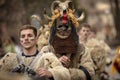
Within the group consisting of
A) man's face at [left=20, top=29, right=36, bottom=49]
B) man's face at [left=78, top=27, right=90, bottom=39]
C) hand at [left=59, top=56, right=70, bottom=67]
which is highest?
man's face at [left=20, top=29, right=36, bottom=49]

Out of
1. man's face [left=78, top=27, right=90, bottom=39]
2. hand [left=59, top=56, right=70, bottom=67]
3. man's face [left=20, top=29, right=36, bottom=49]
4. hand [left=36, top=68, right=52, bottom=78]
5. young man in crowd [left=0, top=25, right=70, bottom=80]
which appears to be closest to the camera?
hand [left=36, top=68, right=52, bottom=78]

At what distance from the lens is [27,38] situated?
9469 mm

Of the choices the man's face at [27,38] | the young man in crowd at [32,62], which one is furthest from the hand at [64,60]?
the man's face at [27,38]

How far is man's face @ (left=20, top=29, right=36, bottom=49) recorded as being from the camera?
9.45 m

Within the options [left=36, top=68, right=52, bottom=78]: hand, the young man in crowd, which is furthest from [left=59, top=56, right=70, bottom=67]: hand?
[left=36, top=68, right=52, bottom=78]: hand

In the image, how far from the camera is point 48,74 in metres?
8.79

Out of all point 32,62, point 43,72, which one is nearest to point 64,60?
point 32,62

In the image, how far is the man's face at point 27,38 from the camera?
9.45 metres

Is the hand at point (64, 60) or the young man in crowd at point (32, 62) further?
the hand at point (64, 60)

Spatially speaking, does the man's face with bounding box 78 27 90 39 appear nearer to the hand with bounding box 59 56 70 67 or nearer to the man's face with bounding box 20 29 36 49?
the hand with bounding box 59 56 70 67

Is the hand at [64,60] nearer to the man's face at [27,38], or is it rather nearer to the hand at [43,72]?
the man's face at [27,38]

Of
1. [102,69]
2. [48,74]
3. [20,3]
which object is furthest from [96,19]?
[48,74]

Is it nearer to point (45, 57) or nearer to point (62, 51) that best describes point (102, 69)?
point (62, 51)

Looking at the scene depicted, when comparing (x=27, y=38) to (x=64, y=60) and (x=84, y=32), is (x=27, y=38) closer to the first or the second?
(x=64, y=60)
